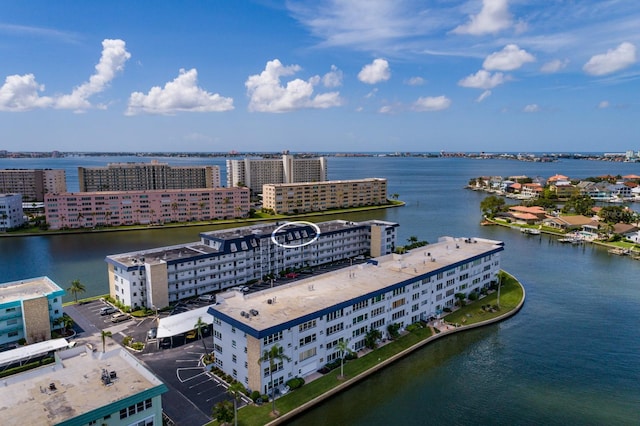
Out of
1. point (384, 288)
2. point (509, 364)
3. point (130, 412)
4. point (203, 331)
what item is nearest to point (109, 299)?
point (203, 331)

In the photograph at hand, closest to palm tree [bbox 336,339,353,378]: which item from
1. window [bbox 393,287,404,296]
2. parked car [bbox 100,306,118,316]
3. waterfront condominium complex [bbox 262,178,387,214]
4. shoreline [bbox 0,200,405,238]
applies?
window [bbox 393,287,404,296]

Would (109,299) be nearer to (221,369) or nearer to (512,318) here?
(221,369)

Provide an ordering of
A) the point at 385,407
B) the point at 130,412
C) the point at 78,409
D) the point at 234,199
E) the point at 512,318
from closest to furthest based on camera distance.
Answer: the point at 78,409, the point at 130,412, the point at 385,407, the point at 512,318, the point at 234,199

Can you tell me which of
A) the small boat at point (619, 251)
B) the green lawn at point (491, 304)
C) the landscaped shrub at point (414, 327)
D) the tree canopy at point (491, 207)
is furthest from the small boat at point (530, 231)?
the landscaped shrub at point (414, 327)

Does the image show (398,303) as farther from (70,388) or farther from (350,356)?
(70,388)

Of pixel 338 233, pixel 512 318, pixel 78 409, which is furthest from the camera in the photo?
pixel 338 233

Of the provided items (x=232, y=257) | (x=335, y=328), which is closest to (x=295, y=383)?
(x=335, y=328)
